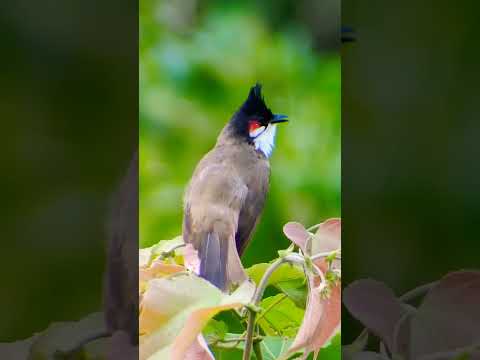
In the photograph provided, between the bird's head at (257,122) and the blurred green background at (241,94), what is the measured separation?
0.05ft

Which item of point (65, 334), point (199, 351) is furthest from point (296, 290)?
point (65, 334)

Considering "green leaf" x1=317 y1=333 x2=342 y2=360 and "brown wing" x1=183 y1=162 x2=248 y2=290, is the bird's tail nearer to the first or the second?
"brown wing" x1=183 y1=162 x2=248 y2=290

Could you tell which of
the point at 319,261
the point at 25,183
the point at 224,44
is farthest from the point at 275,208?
the point at 25,183

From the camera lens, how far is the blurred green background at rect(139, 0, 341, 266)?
1.49 metres

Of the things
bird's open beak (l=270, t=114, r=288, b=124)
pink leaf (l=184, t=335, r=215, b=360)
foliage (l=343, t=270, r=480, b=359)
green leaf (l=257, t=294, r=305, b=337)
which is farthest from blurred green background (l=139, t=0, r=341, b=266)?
foliage (l=343, t=270, r=480, b=359)

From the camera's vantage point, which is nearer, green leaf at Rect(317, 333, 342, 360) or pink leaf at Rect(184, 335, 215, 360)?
pink leaf at Rect(184, 335, 215, 360)

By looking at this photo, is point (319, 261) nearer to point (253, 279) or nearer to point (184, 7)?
point (253, 279)

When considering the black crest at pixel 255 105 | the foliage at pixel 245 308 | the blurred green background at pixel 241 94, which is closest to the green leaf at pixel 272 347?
the foliage at pixel 245 308

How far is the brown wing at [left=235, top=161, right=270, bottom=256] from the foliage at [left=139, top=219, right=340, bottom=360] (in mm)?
79

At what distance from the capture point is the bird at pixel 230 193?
1522mm

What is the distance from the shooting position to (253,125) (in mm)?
1566

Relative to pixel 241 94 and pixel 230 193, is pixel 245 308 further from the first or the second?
pixel 241 94

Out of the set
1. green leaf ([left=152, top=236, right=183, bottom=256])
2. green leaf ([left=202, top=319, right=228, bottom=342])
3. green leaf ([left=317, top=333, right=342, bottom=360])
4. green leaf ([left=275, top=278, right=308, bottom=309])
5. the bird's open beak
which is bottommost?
green leaf ([left=317, top=333, right=342, bottom=360])

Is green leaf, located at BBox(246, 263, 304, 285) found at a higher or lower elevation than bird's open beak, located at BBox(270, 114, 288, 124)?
lower
